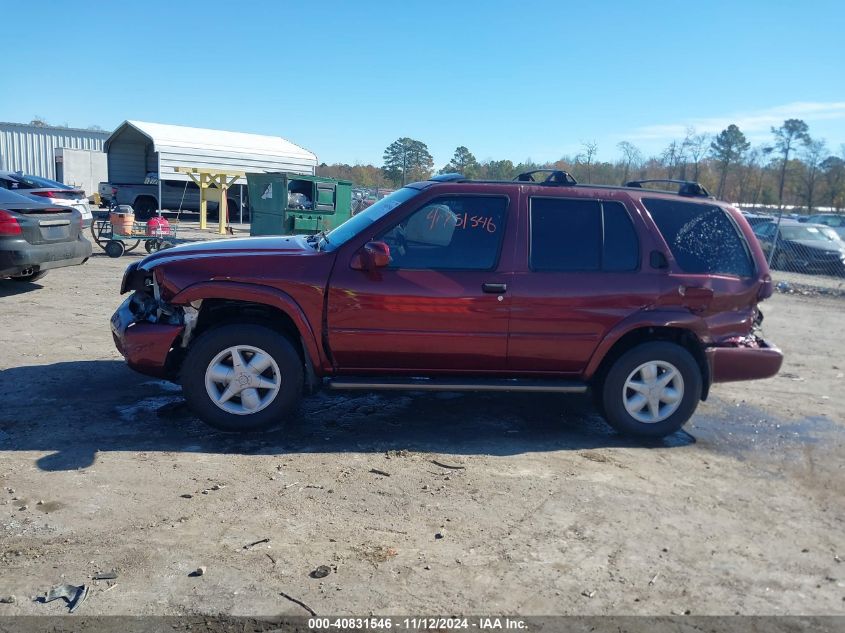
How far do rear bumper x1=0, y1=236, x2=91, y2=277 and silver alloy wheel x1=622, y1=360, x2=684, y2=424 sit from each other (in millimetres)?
7841

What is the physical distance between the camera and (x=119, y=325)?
5.29 m

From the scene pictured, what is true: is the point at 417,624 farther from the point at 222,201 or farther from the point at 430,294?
the point at 222,201

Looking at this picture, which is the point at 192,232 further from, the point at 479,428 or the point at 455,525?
the point at 455,525

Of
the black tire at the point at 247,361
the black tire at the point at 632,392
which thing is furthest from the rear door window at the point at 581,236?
the black tire at the point at 247,361

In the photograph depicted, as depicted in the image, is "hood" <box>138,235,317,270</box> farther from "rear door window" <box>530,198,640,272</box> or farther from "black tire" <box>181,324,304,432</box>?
"rear door window" <box>530,198,640,272</box>

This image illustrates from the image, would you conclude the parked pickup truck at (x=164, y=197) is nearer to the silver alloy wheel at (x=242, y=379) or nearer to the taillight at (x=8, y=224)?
the taillight at (x=8, y=224)

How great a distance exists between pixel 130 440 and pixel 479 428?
2532mm

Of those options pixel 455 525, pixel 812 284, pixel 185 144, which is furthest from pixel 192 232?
pixel 455 525

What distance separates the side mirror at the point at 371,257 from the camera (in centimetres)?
495

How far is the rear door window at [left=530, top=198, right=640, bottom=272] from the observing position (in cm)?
532

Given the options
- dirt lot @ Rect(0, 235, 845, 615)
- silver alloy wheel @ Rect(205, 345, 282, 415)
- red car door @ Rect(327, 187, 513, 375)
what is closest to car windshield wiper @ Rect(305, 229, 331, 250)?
red car door @ Rect(327, 187, 513, 375)

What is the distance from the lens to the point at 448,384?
517cm

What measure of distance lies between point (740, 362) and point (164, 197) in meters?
24.7

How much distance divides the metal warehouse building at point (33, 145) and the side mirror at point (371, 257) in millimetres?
31874
